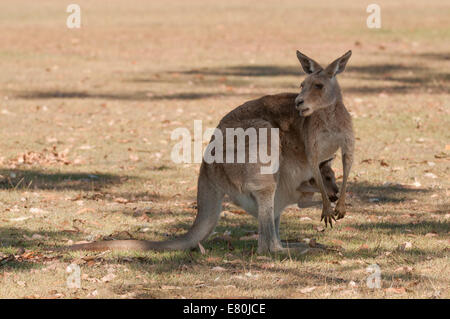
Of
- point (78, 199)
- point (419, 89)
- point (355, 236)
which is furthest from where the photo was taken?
point (419, 89)

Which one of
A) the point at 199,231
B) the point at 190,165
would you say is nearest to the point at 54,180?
the point at 190,165

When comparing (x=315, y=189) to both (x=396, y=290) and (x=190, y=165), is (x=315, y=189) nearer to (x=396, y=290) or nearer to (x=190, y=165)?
(x=396, y=290)

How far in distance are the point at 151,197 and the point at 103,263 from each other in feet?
7.33

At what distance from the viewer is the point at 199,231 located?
5.08 meters

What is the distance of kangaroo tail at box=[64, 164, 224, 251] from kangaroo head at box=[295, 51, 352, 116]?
758 mm

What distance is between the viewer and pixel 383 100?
1205 centimetres

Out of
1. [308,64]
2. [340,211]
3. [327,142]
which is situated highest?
[308,64]

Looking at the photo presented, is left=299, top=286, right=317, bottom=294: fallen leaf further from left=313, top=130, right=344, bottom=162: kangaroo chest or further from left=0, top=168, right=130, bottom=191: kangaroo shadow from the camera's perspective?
left=0, top=168, right=130, bottom=191: kangaroo shadow

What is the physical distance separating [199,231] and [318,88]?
119cm

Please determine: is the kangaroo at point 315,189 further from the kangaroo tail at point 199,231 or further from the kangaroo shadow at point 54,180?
the kangaroo shadow at point 54,180

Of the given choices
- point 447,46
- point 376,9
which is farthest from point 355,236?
point 376,9

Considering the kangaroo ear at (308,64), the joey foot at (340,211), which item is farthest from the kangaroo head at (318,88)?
the joey foot at (340,211)

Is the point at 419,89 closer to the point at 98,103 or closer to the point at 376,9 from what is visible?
the point at 98,103
